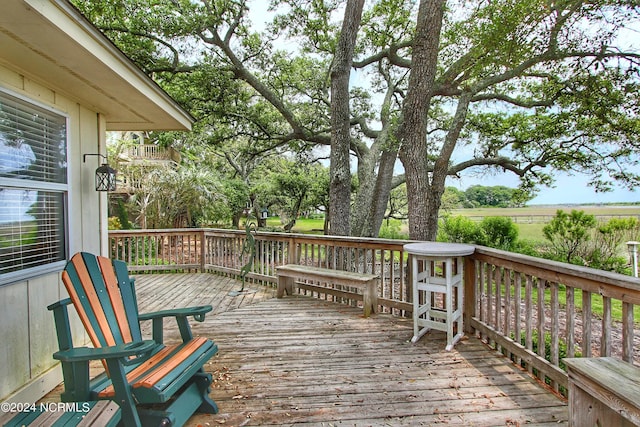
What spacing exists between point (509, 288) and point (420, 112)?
9.77 ft

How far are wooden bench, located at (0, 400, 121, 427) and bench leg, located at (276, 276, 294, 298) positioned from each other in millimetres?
3091

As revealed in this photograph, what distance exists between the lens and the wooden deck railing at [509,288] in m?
2.00

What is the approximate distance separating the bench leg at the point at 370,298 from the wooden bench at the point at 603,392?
2.43 meters

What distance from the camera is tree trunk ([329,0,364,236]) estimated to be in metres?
5.70

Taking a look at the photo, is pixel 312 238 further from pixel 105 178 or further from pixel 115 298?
pixel 115 298

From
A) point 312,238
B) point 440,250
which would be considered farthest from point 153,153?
point 440,250

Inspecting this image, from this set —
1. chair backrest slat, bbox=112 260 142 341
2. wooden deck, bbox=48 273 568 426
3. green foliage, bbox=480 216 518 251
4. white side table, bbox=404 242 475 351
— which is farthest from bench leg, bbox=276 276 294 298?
green foliage, bbox=480 216 518 251

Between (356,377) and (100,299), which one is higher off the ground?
(100,299)

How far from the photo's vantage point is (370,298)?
4.09 meters

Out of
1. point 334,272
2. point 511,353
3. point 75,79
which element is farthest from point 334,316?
point 75,79

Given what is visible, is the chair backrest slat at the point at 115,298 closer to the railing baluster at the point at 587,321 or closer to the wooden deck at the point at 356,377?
the wooden deck at the point at 356,377

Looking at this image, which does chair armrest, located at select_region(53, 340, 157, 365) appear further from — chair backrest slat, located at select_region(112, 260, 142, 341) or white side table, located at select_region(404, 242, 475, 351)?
white side table, located at select_region(404, 242, 475, 351)

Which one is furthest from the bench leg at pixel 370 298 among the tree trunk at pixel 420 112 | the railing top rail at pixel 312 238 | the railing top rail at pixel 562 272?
the railing top rail at pixel 562 272

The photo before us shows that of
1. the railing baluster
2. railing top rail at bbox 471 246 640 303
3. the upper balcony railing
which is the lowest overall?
the railing baluster
